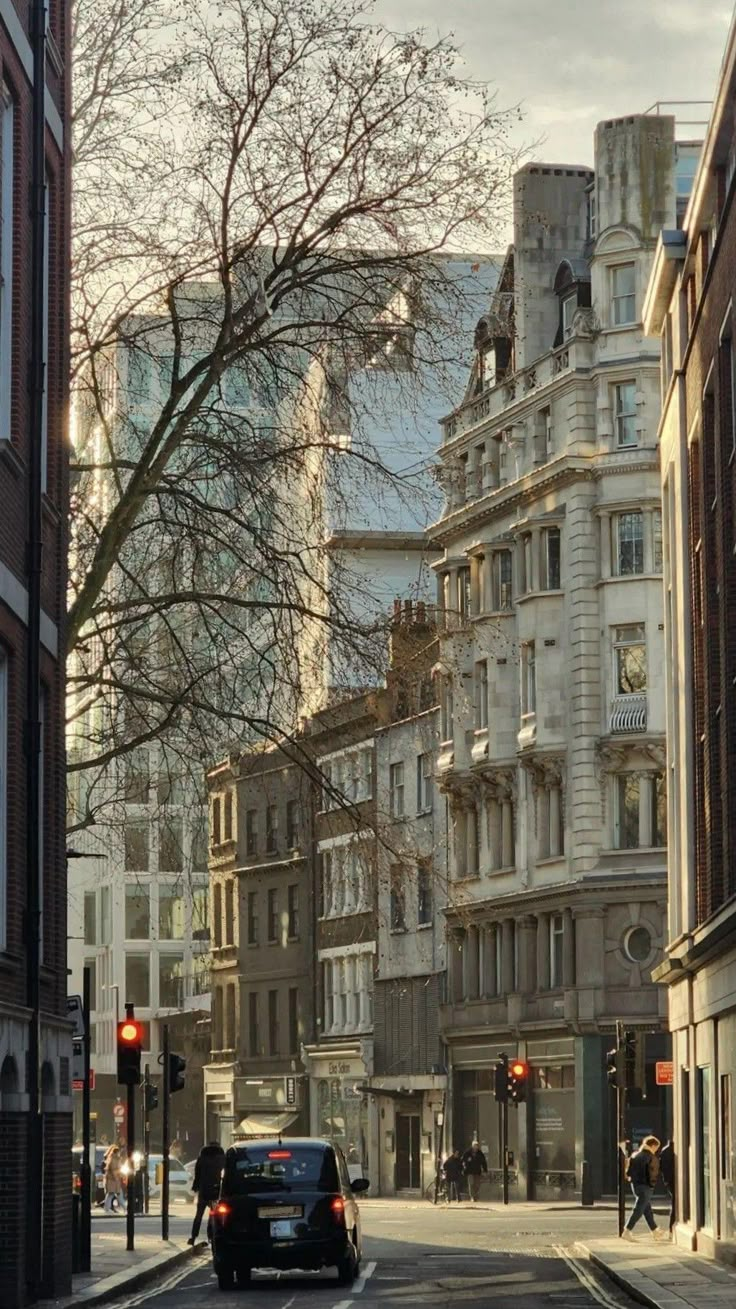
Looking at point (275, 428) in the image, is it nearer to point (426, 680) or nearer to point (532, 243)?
point (426, 680)

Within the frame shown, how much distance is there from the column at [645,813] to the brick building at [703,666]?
59.1ft

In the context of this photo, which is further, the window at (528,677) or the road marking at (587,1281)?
the window at (528,677)

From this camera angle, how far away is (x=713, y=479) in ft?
124

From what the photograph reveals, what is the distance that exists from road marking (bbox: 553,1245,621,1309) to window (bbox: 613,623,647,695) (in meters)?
27.5

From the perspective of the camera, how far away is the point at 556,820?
67688 mm

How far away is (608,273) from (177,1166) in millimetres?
→ 29221

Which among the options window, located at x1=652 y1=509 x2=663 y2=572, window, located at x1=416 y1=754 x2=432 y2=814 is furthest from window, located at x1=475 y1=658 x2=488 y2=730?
window, located at x1=652 y1=509 x2=663 y2=572

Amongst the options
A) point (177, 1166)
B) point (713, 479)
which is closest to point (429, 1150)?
point (177, 1166)

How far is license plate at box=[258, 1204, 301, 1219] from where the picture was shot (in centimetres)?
2922

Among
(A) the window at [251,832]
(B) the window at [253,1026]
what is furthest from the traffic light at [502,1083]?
(A) the window at [251,832]

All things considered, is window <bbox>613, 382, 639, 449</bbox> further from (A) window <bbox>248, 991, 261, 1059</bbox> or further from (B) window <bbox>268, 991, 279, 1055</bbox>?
(A) window <bbox>248, 991, 261, 1059</bbox>

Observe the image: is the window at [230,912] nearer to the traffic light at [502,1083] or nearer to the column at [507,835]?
the column at [507,835]

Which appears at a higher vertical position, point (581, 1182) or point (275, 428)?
point (275, 428)

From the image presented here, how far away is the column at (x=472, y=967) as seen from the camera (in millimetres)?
72250
